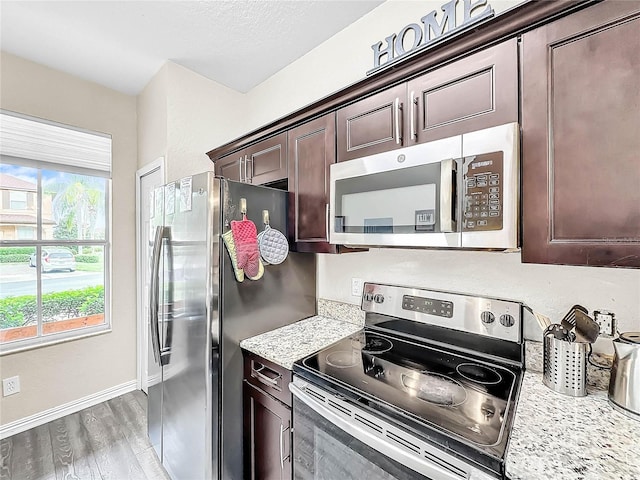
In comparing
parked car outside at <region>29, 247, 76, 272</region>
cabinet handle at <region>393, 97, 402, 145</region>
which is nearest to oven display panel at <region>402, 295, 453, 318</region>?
cabinet handle at <region>393, 97, 402, 145</region>

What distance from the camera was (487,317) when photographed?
1284 mm

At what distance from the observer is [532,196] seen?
93 centimetres

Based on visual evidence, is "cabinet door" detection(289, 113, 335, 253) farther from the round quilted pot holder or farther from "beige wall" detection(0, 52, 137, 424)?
"beige wall" detection(0, 52, 137, 424)

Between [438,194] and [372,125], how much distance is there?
477 mm

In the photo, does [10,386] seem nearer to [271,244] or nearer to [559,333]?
[271,244]

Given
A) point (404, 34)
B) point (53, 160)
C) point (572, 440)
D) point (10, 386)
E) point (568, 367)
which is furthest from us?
point (53, 160)

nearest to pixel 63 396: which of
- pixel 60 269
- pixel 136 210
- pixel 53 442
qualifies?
pixel 53 442

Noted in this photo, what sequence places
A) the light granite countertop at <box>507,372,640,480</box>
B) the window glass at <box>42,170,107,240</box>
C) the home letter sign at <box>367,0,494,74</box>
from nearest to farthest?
the light granite countertop at <box>507,372,640,480</box> < the home letter sign at <box>367,0,494,74</box> < the window glass at <box>42,170,107,240</box>

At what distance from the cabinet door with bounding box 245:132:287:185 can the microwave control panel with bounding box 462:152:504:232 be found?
105cm

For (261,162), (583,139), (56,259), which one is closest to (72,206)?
Result: (56,259)

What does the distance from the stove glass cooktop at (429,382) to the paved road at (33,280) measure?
7.89ft

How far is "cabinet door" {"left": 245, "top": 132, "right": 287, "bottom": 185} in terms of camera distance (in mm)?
1769

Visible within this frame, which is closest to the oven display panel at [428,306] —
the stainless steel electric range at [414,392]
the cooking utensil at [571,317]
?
the stainless steel electric range at [414,392]

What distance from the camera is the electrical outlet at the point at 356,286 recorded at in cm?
179
